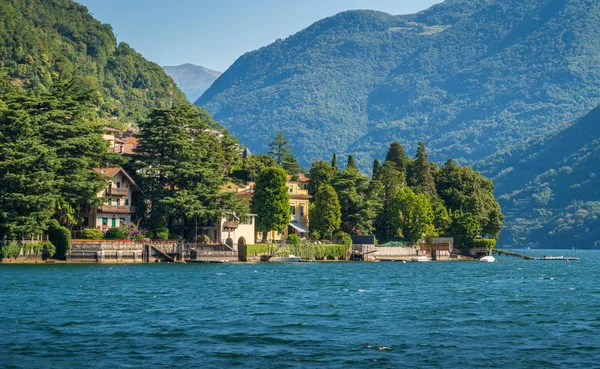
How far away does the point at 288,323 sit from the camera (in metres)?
52.2

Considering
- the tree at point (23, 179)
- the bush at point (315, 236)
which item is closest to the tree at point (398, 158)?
the bush at point (315, 236)

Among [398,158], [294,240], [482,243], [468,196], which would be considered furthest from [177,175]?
[468,196]

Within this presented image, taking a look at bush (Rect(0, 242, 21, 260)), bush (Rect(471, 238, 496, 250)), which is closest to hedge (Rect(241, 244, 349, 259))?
bush (Rect(471, 238, 496, 250))

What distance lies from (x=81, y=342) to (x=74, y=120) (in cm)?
7611

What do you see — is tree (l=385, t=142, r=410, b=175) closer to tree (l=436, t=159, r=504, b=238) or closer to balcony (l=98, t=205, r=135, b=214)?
tree (l=436, t=159, r=504, b=238)

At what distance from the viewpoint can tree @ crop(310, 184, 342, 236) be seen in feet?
476

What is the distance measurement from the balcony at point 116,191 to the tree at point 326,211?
104 feet

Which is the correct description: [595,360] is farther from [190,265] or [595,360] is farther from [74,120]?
[74,120]

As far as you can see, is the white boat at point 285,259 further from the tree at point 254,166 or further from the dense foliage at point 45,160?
the dense foliage at point 45,160

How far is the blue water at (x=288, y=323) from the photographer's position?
133ft

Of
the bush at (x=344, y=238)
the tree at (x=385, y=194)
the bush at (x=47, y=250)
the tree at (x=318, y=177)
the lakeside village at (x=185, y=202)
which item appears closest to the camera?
the lakeside village at (x=185, y=202)

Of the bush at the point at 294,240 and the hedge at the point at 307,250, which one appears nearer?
the hedge at the point at 307,250

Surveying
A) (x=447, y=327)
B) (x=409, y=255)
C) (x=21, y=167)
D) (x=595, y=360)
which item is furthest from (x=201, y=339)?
(x=409, y=255)

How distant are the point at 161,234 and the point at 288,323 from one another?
70600mm
